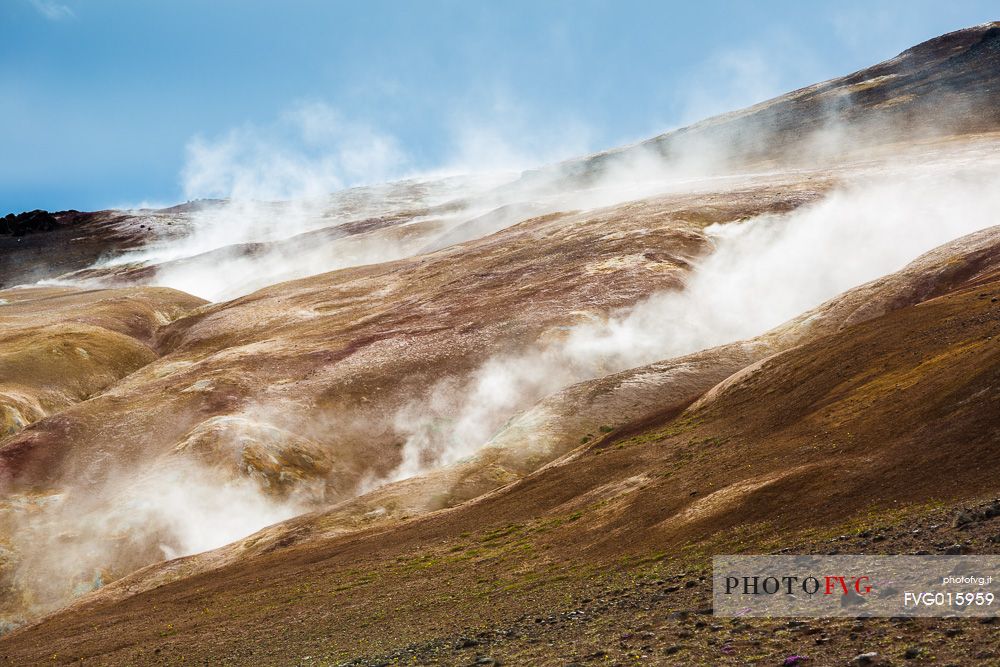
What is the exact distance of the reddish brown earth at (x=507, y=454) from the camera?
21734 millimetres

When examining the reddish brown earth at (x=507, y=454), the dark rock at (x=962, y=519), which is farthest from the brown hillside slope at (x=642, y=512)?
the dark rock at (x=962, y=519)

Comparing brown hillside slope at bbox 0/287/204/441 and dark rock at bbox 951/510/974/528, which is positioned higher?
brown hillside slope at bbox 0/287/204/441

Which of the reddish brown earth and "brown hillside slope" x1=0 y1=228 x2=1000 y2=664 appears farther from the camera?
"brown hillside slope" x1=0 y1=228 x2=1000 y2=664

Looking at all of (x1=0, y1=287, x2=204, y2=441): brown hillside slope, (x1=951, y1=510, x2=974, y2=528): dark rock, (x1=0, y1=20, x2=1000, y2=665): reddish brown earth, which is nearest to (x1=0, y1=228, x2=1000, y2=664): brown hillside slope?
(x1=0, y1=20, x2=1000, y2=665): reddish brown earth

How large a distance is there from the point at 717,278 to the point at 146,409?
52626mm

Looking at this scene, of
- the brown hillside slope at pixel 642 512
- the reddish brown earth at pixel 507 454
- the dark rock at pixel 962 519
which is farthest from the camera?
the brown hillside slope at pixel 642 512

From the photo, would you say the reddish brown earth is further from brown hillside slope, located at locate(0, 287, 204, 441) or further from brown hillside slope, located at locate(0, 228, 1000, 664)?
brown hillside slope, located at locate(0, 287, 204, 441)

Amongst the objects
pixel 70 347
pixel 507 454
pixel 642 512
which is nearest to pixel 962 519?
pixel 642 512

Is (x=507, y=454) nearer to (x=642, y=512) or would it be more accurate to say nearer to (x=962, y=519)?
(x=642, y=512)

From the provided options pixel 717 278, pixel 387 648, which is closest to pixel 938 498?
pixel 387 648

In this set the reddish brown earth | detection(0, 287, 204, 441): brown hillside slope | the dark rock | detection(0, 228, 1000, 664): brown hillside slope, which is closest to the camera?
the dark rock

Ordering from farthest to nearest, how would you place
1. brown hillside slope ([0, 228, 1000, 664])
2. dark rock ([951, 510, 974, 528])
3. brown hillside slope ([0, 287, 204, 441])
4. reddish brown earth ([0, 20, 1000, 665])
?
brown hillside slope ([0, 287, 204, 441]) → brown hillside slope ([0, 228, 1000, 664]) → reddish brown earth ([0, 20, 1000, 665]) → dark rock ([951, 510, 974, 528])

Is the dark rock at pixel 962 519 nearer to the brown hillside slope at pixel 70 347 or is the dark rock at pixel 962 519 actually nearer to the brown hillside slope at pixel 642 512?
the brown hillside slope at pixel 642 512

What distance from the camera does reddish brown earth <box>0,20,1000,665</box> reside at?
2173cm
